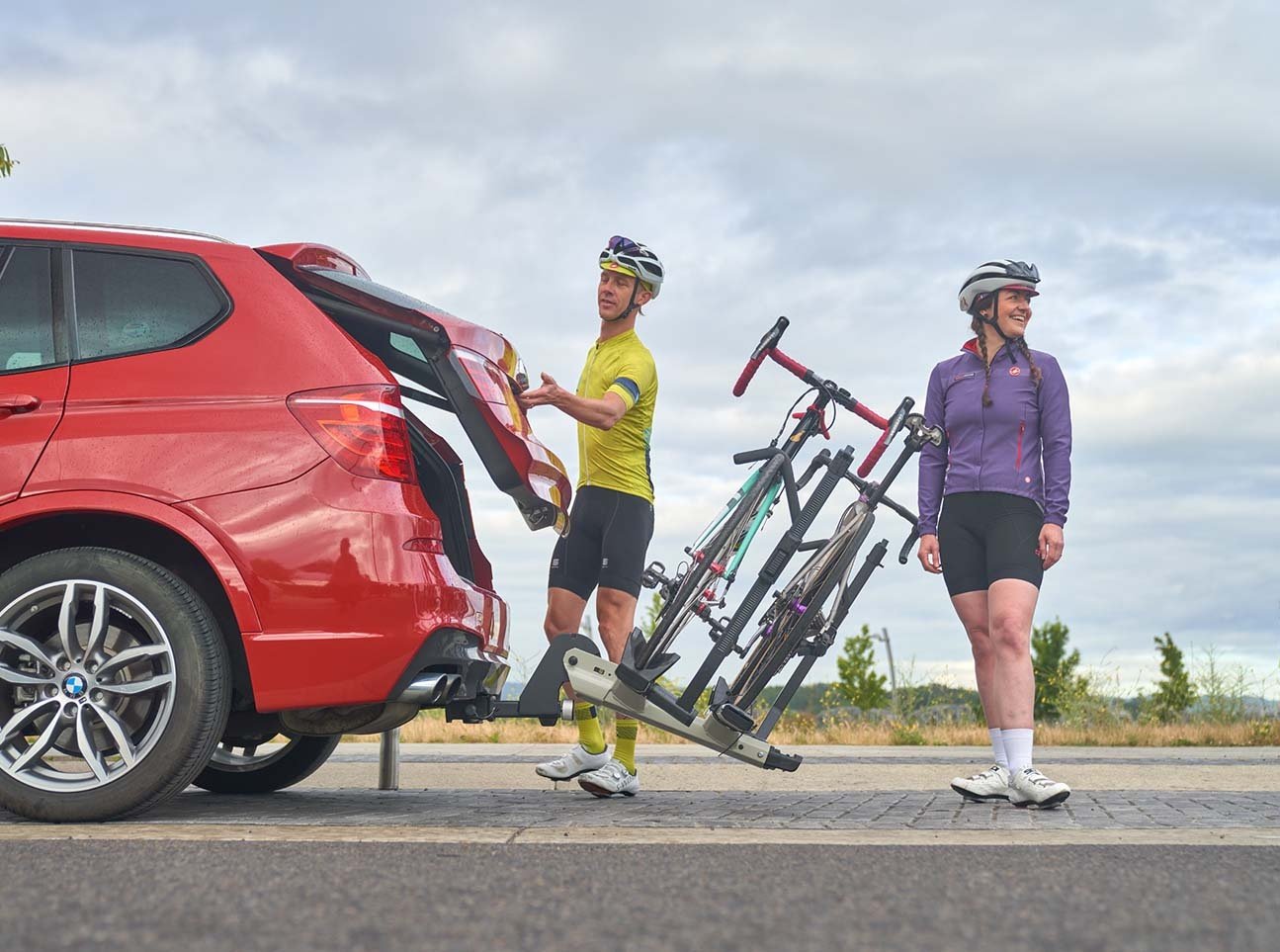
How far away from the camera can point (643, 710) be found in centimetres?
615

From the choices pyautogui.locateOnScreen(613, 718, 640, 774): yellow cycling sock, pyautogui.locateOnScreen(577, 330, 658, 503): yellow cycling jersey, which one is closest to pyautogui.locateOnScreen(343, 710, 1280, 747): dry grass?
pyautogui.locateOnScreen(613, 718, 640, 774): yellow cycling sock

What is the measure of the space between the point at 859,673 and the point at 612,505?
Result: 6046 cm

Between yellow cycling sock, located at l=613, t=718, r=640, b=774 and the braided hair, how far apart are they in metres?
2.10

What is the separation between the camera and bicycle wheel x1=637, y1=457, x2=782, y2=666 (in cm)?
626

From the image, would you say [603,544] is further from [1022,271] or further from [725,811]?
[1022,271]

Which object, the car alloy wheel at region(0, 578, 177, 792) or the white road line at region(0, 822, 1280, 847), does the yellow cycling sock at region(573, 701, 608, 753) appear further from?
the car alloy wheel at region(0, 578, 177, 792)

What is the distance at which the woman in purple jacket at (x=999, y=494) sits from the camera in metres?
6.30

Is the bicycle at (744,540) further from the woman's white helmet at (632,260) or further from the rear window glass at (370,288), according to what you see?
the rear window glass at (370,288)

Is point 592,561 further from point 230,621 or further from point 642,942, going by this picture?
point 642,942

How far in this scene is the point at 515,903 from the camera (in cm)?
317

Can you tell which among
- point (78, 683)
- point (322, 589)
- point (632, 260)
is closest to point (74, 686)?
point (78, 683)

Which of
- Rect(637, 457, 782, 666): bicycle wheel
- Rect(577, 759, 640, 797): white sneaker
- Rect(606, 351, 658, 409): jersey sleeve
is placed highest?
Rect(606, 351, 658, 409): jersey sleeve

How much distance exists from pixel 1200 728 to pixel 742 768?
A: 638 centimetres

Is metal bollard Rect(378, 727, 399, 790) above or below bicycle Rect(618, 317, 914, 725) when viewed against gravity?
below
